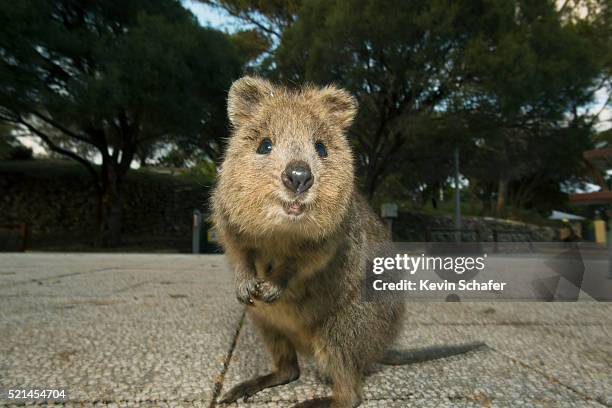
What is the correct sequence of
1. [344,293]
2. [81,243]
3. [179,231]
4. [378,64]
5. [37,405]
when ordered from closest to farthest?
[37,405] → [344,293] → [378,64] → [81,243] → [179,231]

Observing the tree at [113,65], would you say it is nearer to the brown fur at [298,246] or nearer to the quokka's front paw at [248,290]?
the brown fur at [298,246]

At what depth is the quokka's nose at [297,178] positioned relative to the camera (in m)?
1.56

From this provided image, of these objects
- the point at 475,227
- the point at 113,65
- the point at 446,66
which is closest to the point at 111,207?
the point at 113,65

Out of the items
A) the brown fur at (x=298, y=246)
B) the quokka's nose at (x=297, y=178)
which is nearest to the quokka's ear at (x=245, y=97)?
the brown fur at (x=298, y=246)

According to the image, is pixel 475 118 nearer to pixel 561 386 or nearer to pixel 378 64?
pixel 378 64

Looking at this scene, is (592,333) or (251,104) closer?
(251,104)

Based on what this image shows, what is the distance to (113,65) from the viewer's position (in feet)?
42.7

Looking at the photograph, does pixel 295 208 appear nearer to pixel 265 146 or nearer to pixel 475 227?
pixel 265 146

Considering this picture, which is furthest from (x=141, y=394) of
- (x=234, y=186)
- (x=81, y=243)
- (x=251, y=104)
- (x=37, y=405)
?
(x=81, y=243)

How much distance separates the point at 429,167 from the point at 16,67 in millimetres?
16630

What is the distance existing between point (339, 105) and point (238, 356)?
1466mm

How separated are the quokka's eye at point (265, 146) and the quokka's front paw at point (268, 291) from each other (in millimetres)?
566

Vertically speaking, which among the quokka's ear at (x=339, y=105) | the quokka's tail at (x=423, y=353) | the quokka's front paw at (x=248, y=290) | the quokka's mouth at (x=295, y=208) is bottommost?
the quokka's tail at (x=423, y=353)

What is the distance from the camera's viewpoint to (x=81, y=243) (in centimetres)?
1781
